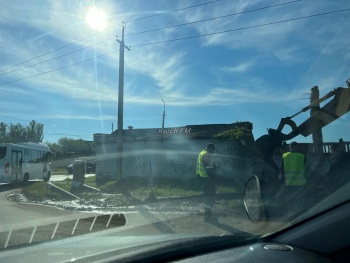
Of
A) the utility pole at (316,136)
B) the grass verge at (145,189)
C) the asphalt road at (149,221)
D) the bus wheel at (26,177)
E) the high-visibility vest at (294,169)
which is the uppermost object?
the utility pole at (316,136)

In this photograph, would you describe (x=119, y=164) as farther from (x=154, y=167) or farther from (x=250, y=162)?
(x=250, y=162)

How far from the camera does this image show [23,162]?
26.3 meters

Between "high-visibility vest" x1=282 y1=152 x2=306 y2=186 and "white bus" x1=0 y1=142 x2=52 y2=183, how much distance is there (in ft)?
64.9

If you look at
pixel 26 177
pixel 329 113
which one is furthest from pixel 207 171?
pixel 26 177

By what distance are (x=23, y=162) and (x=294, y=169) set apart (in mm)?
22047

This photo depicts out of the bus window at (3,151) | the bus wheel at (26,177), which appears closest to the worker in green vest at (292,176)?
the bus window at (3,151)

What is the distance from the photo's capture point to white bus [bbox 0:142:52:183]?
24048 millimetres

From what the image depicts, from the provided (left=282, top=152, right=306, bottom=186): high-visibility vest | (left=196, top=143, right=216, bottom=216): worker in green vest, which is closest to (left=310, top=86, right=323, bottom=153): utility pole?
(left=282, top=152, right=306, bottom=186): high-visibility vest

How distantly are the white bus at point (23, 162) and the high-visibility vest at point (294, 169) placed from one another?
1978 centimetres

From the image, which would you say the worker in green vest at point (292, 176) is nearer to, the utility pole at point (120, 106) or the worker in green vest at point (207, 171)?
the worker in green vest at point (207, 171)

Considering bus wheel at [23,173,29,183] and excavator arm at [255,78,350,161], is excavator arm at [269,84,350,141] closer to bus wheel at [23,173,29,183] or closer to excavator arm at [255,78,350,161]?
excavator arm at [255,78,350,161]

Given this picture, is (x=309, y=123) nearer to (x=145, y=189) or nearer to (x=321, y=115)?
(x=321, y=115)

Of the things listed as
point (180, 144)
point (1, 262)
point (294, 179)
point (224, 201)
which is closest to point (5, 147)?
point (180, 144)

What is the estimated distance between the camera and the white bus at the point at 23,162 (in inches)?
947
